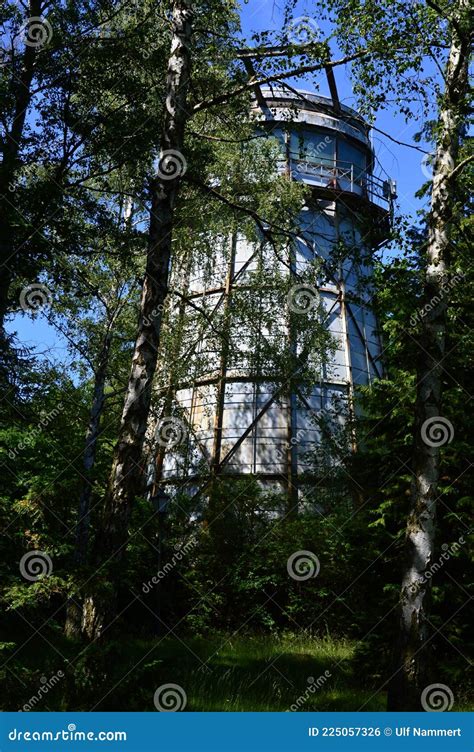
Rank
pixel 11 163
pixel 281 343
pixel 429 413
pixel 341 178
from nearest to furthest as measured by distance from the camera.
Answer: pixel 429 413
pixel 11 163
pixel 281 343
pixel 341 178

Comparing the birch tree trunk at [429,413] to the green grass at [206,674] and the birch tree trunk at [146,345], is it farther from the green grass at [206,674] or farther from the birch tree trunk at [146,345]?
the birch tree trunk at [146,345]

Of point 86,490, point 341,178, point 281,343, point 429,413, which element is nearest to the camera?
point 429,413

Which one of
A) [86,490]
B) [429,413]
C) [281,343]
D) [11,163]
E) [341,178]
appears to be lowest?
[86,490]

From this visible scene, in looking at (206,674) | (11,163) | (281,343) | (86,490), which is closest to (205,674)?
(206,674)

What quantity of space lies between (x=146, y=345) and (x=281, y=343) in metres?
8.42

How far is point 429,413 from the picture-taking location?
7.50 metres

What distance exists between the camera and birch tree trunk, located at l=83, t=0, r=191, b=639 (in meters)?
6.88

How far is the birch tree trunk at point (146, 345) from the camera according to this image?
6.88m

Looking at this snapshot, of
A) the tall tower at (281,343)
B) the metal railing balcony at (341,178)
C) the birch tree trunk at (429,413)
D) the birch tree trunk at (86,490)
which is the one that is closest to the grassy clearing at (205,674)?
the birch tree trunk at (86,490)

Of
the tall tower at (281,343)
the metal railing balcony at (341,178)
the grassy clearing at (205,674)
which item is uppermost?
the metal railing balcony at (341,178)

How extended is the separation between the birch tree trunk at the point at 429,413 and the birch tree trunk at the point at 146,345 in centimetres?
313

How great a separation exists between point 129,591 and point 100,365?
187 inches

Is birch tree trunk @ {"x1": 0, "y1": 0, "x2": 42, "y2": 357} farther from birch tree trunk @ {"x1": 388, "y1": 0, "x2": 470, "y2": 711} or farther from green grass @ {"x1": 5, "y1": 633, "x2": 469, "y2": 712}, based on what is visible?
birch tree trunk @ {"x1": 388, "y1": 0, "x2": 470, "y2": 711}

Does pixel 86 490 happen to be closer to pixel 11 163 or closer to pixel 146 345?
pixel 146 345
